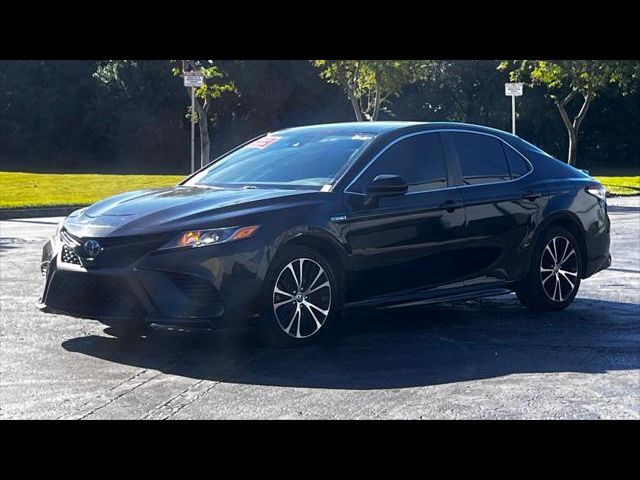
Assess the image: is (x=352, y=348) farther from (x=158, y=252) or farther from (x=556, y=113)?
(x=556, y=113)

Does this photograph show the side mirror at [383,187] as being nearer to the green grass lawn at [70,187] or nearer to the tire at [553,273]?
the tire at [553,273]

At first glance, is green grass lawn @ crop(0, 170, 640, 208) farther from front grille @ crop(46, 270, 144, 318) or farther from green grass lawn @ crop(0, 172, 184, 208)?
front grille @ crop(46, 270, 144, 318)

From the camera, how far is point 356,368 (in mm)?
6367

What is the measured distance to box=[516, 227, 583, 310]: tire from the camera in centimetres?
854

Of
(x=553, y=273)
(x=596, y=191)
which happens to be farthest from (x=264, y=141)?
(x=596, y=191)

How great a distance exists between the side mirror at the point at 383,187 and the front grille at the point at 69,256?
6.93 feet

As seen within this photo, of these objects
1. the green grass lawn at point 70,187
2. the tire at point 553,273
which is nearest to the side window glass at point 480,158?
the tire at point 553,273

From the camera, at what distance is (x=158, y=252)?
6.57 metres

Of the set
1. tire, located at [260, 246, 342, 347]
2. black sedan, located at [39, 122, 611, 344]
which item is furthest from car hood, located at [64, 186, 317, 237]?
tire, located at [260, 246, 342, 347]

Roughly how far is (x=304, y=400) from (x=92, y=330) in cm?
280

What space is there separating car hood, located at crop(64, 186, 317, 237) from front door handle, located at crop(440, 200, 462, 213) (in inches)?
45.6

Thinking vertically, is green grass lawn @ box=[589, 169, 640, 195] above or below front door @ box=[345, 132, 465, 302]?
below
